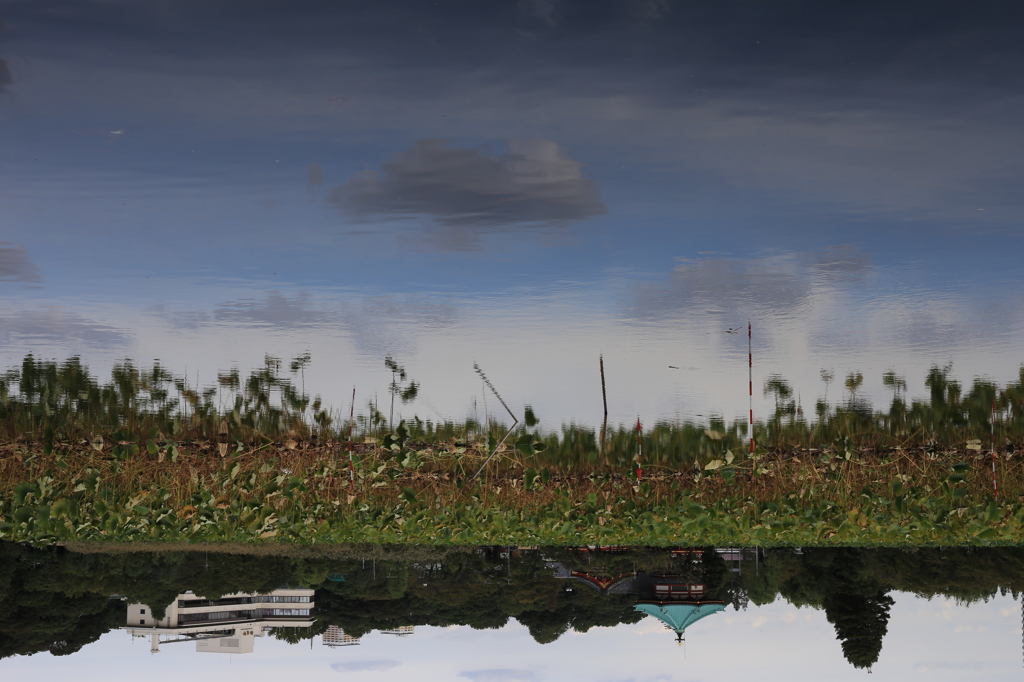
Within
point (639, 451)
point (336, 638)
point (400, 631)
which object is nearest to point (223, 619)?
point (336, 638)

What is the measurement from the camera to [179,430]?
32.8 ft

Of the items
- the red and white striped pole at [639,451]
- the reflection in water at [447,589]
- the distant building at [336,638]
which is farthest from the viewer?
the red and white striped pole at [639,451]

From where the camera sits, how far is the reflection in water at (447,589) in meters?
6.93

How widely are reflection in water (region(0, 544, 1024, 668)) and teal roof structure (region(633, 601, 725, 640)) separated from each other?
1cm

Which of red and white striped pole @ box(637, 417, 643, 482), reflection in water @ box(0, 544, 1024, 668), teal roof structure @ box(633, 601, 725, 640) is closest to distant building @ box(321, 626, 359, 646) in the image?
reflection in water @ box(0, 544, 1024, 668)

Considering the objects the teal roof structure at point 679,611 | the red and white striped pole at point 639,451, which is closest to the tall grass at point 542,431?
the red and white striped pole at point 639,451

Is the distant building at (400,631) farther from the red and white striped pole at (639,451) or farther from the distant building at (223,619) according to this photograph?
the red and white striped pole at (639,451)

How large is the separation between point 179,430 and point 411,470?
9.13 feet

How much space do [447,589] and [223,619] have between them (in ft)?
6.05

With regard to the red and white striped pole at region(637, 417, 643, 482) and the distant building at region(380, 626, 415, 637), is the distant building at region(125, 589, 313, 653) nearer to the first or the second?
the distant building at region(380, 626, 415, 637)

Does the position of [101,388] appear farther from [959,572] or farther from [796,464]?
A: [959,572]

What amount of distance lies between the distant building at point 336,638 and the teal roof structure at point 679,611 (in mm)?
2354

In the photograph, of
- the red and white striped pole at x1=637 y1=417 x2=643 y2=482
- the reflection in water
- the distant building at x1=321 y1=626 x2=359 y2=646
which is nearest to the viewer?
the distant building at x1=321 y1=626 x2=359 y2=646

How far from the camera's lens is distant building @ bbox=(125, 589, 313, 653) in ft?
22.1
